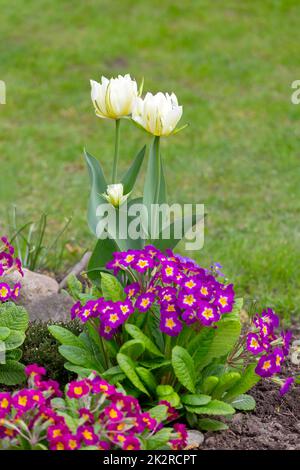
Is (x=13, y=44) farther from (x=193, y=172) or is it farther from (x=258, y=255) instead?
(x=258, y=255)

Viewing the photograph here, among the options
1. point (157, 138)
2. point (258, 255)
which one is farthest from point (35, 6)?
point (157, 138)

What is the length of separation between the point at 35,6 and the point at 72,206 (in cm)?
506

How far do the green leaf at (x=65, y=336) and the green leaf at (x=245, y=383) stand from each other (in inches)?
24.3

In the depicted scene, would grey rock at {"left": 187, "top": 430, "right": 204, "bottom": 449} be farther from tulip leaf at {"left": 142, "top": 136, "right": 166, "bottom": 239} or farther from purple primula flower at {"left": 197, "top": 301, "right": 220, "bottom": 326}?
tulip leaf at {"left": 142, "top": 136, "right": 166, "bottom": 239}

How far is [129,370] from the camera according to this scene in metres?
2.96

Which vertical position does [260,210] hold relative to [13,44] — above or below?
below

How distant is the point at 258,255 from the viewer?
209 inches

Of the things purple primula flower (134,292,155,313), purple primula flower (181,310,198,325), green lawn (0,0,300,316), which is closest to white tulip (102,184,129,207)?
purple primula flower (134,292,155,313)

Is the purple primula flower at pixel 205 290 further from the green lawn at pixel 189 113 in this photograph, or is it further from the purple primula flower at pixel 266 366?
the green lawn at pixel 189 113

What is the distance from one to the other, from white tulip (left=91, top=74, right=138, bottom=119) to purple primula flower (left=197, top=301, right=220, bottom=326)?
84 centimetres

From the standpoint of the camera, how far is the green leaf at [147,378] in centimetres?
300

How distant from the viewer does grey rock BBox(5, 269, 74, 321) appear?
3.97 m

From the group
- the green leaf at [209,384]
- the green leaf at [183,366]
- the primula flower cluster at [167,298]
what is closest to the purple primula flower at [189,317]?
the primula flower cluster at [167,298]

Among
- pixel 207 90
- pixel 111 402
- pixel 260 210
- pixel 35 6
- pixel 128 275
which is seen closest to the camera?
pixel 111 402
